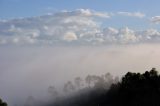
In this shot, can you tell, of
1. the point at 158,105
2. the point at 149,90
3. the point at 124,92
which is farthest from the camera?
the point at 124,92

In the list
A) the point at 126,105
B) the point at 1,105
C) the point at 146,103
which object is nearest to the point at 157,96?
the point at 146,103

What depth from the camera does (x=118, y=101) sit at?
198750mm

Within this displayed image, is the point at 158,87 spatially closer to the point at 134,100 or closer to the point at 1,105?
the point at 134,100

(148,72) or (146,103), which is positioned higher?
(148,72)

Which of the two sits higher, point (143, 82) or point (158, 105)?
point (143, 82)

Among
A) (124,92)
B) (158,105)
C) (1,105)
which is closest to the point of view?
(1,105)

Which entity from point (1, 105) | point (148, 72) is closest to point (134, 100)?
point (148, 72)

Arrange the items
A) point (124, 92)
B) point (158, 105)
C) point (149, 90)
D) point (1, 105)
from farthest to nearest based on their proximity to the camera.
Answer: point (124, 92) < point (149, 90) < point (158, 105) < point (1, 105)

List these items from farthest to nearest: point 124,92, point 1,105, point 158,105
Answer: point 124,92 → point 158,105 → point 1,105

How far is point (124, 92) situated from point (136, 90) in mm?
8361

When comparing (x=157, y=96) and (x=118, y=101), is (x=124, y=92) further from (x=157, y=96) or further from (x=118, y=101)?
(x=157, y=96)

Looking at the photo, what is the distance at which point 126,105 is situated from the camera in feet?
623

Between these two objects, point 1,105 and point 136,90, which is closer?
point 1,105

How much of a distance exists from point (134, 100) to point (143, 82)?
468 inches
